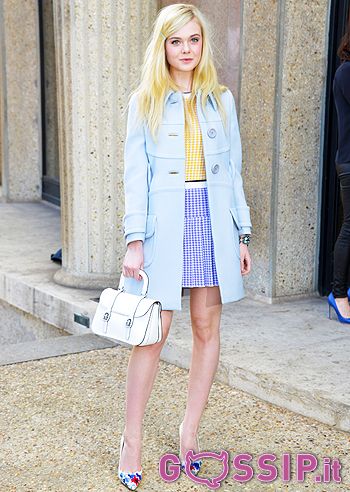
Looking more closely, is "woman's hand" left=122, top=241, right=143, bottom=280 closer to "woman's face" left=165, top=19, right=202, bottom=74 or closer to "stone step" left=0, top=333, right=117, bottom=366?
"woman's face" left=165, top=19, right=202, bottom=74

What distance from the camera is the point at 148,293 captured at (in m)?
3.50

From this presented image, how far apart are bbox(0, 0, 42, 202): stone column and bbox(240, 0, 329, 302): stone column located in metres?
5.13

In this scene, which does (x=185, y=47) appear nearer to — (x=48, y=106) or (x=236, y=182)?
(x=236, y=182)

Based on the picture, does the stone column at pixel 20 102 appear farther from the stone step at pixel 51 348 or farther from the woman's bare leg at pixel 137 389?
the woman's bare leg at pixel 137 389

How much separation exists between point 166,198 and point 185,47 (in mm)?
590

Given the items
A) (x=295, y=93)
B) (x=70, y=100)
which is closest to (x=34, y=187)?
(x=70, y=100)

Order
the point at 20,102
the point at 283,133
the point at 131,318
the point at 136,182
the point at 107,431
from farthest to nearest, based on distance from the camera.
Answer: the point at 20,102 < the point at 283,133 < the point at 107,431 < the point at 136,182 < the point at 131,318

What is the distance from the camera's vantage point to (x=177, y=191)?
346 cm

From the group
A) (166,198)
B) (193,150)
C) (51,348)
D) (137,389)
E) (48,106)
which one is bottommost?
(51,348)

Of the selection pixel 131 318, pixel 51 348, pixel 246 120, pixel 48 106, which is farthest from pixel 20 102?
pixel 131 318

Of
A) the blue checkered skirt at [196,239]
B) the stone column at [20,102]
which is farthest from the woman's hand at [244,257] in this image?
the stone column at [20,102]

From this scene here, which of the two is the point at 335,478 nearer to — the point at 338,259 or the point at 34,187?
the point at 338,259

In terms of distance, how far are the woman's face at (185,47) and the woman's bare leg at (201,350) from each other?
90 cm

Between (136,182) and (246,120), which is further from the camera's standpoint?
(246,120)
